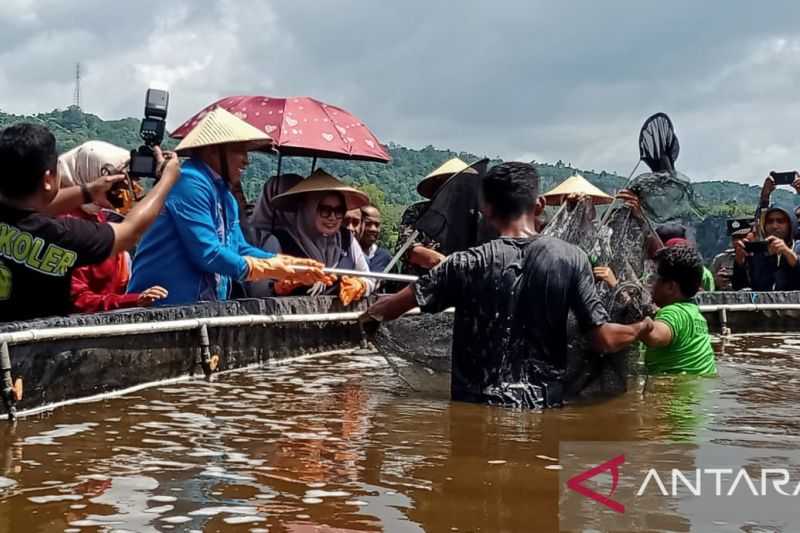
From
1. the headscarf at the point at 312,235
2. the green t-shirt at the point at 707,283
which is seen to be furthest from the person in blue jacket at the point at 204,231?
the green t-shirt at the point at 707,283

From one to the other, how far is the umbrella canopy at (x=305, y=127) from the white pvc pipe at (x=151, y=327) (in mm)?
2194

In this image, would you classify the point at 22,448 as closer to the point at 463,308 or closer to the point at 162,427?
the point at 162,427

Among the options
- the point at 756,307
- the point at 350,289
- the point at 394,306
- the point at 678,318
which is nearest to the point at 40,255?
the point at 394,306

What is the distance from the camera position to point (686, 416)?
483 centimetres

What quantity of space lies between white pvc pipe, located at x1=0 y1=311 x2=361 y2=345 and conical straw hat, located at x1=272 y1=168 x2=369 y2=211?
1011 mm

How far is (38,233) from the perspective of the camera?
13.9 ft

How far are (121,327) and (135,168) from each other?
2.56 feet

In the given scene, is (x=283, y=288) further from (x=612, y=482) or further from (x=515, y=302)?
(x=612, y=482)

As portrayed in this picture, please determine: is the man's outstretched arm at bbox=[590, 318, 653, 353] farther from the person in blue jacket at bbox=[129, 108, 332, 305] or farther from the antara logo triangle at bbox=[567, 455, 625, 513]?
the person in blue jacket at bbox=[129, 108, 332, 305]

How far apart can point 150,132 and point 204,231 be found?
1.03 m

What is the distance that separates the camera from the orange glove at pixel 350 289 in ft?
24.4

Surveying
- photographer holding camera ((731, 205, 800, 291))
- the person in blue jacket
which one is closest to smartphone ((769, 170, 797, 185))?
photographer holding camera ((731, 205, 800, 291))

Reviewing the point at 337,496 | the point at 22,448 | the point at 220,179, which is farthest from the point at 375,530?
the point at 220,179

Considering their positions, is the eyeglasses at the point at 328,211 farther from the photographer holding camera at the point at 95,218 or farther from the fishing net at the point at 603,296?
the photographer holding camera at the point at 95,218
